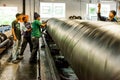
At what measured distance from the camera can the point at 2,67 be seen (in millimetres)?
6613

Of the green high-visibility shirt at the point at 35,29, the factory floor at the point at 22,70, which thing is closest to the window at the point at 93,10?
the factory floor at the point at 22,70

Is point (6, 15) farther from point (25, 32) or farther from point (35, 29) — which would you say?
point (35, 29)

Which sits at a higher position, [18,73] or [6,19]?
[6,19]

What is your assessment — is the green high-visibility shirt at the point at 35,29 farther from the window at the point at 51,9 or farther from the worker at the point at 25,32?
the window at the point at 51,9

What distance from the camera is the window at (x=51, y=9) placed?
57.5 ft

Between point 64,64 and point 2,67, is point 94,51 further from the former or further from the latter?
point 2,67

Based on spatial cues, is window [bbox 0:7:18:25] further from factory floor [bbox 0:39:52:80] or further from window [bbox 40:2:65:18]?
factory floor [bbox 0:39:52:80]

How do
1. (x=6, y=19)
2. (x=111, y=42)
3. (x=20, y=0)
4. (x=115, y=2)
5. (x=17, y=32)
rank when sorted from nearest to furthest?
(x=111, y=42), (x=17, y=32), (x=6, y=19), (x=20, y=0), (x=115, y=2)

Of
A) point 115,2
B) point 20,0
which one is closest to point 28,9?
point 20,0

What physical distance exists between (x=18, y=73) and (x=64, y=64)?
1.28 m

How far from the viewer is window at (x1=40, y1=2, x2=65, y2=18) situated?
17.5 meters

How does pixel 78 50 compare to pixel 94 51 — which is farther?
pixel 78 50

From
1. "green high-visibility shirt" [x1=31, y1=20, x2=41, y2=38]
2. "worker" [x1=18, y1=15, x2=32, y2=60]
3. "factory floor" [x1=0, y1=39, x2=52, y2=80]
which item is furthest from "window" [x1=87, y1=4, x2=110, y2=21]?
"green high-visibility shirt" [x1=31, y1=20, x2=41, y2=38]

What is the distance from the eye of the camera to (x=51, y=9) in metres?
17.8
